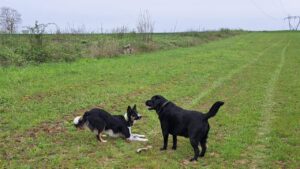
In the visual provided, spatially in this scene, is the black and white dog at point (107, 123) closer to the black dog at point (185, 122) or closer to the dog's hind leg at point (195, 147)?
the black dog at point (185, 122)

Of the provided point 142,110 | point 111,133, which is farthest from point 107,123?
point 142,110

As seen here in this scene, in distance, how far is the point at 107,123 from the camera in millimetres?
7512

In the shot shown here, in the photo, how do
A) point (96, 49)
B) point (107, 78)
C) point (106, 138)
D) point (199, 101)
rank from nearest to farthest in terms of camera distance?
point (106, 138) < point (199, 101) < point (107, 78) < point (96, 49)

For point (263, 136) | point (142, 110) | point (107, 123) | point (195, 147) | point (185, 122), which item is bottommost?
point (263, 136)

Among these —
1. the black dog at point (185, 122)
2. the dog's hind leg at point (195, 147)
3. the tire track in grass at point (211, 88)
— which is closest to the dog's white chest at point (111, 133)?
the tire track in grass at point (211, 88)

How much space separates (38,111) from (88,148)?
316 centimetres

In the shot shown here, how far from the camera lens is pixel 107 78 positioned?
606 inches

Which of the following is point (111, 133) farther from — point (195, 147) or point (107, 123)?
point (195, 147)

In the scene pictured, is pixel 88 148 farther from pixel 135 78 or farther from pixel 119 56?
pixel 119 56

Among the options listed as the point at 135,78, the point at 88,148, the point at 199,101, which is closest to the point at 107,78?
the point at 135,78

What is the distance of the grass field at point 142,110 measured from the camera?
6.60m

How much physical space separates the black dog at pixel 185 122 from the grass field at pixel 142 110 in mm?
379

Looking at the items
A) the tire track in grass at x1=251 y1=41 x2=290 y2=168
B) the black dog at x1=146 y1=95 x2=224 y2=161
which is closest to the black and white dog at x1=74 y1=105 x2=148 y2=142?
the black dog at x1=146 y1=95 x2=224 y2=161

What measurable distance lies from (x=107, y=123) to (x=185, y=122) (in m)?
1.73
